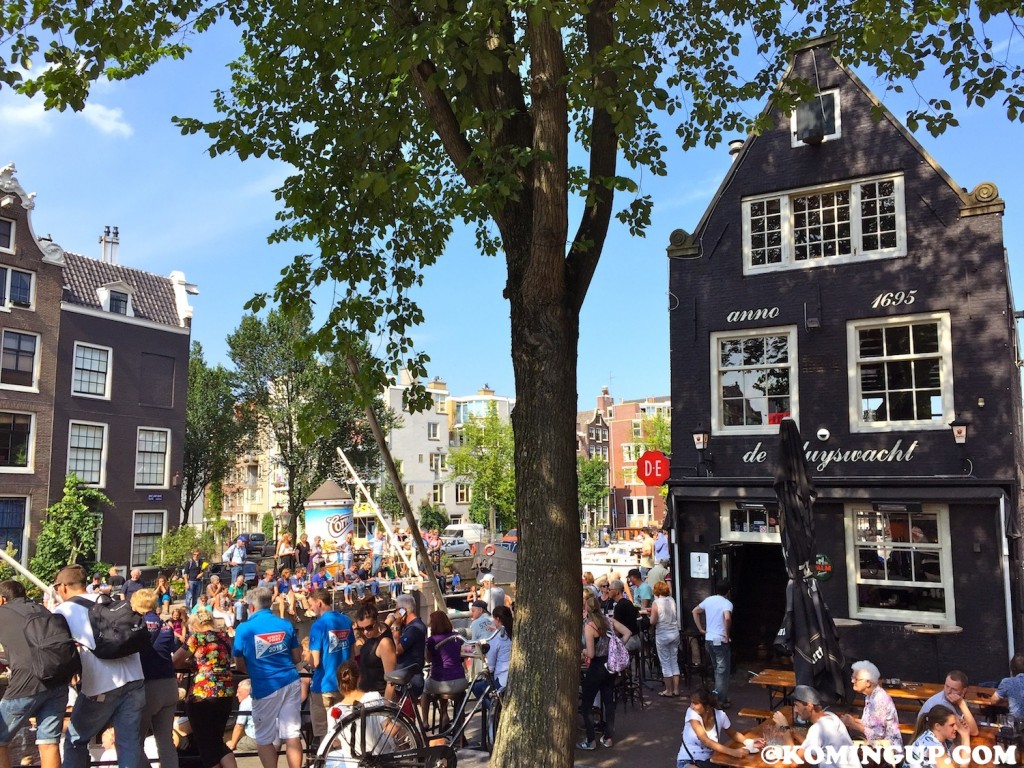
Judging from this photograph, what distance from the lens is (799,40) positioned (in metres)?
8.69

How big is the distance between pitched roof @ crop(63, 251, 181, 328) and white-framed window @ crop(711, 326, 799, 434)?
79.7 ft

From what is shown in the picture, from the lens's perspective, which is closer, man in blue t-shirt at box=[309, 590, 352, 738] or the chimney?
man in blue t-shirt at box=[309, 590, 352, 738]

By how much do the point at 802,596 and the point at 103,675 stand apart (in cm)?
642

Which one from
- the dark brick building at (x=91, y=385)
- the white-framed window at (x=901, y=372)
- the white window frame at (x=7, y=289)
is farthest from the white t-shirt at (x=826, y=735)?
the white window frame at (x=7, y=289)

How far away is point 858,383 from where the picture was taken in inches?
526

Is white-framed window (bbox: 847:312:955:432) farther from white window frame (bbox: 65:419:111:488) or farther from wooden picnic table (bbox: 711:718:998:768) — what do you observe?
white window frame (bbox: 65:419:111:488)

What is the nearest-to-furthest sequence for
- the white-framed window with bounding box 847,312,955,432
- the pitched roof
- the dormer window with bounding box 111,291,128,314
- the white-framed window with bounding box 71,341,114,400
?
1. the white-framed window with bounding box 847,312,955,432
2. the white-framed window with bounding box 71,341,114,400
3. the pitched roof
4. the dormer window with bounding box 111,291,128,314

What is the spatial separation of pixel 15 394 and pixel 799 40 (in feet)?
87.7

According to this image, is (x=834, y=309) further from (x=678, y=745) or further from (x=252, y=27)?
(x=252, y=27)

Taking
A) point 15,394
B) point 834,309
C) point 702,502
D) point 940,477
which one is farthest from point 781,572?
point 15,394

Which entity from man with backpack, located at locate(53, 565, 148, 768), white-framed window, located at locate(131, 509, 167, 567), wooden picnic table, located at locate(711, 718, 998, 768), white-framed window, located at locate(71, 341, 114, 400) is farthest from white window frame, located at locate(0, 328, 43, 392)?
wooden picnic table, located at locate(711, 718, 998, 768)

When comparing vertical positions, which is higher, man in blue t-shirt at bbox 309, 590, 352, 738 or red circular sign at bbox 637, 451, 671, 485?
red circular sign at bbox 637, 451, 671, 485

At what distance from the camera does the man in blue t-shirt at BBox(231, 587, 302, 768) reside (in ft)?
23.1

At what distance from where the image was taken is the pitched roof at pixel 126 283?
2955 centimetres
